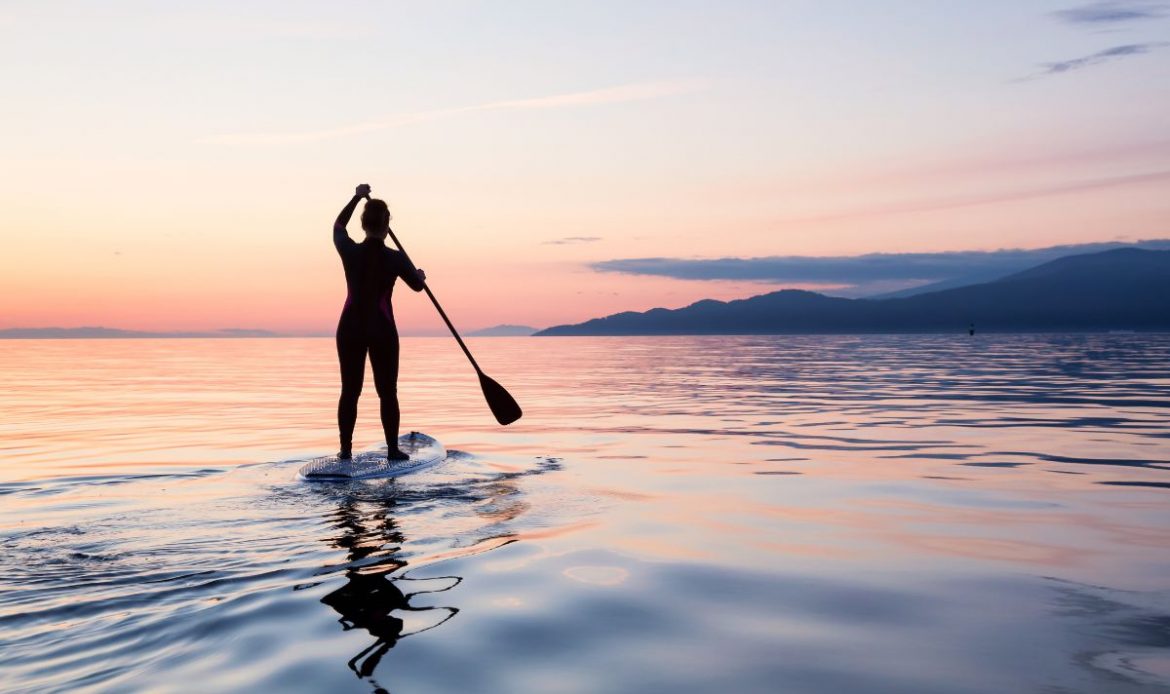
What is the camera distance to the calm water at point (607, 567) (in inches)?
151

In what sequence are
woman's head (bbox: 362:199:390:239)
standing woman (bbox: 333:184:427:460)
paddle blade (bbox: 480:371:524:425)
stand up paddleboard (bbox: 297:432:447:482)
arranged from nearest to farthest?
stand up paddleboard (bbox: 297:432:447:482)
standing woman (bbox: 333:184:427:460)
woman's head (bbox: 362:199:390:239)
paddle blade (bbox: 480:371:524:425)

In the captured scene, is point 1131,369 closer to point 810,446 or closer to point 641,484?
point 810,446

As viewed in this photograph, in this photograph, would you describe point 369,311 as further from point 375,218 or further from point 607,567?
point 607,567

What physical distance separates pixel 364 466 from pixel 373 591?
4.49 meters

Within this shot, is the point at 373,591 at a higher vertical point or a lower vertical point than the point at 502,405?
lower

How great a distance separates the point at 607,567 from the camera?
5.68 meters

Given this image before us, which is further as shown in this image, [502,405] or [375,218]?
[502,405]

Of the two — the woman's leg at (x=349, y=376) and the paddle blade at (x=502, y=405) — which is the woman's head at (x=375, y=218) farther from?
the paddle blade at (x=502, y=405)

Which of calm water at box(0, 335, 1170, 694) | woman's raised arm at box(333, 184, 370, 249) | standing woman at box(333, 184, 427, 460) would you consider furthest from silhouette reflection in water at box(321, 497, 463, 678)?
woman's raised arm at box(333, 184, 370, 249)

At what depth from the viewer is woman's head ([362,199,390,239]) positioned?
9.84 m

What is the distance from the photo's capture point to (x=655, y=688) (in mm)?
3607

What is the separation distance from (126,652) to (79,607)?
0.87m

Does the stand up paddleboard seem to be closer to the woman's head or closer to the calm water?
the calm water

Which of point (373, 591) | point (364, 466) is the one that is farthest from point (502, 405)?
point (373, 591)
